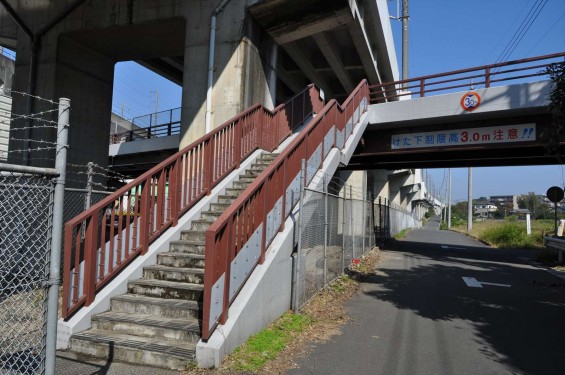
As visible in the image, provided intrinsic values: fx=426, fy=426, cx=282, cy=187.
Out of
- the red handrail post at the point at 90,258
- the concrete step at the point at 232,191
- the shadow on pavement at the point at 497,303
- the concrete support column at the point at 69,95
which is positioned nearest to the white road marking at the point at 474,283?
the shadow on pavement at the point at 497,303

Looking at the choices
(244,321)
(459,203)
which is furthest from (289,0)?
(459,203)

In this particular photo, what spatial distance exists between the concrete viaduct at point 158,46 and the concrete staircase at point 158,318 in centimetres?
581

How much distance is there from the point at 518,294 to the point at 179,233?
745cm

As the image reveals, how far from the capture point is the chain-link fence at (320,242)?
690cm

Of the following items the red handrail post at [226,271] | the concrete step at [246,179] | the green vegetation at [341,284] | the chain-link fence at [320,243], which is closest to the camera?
the red handrail post at [226,271]

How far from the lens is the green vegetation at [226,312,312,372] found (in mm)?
4555

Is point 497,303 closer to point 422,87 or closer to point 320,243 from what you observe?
point 320,243

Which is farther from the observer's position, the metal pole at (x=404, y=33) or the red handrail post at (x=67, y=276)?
the metal pole at (x=404, y=33)

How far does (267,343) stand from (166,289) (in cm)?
161

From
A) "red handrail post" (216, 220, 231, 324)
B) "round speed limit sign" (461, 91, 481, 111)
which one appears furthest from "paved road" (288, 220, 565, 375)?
"round speed limit sign" (461, 91, 481, 111)

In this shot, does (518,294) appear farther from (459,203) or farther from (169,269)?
(459,203)

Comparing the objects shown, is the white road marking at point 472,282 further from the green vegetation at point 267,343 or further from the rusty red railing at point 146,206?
the rusty red railing at point 146,206

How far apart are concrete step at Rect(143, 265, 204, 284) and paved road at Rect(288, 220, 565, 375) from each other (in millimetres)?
1882

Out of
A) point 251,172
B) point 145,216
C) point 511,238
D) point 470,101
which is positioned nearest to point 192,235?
point 145,216
